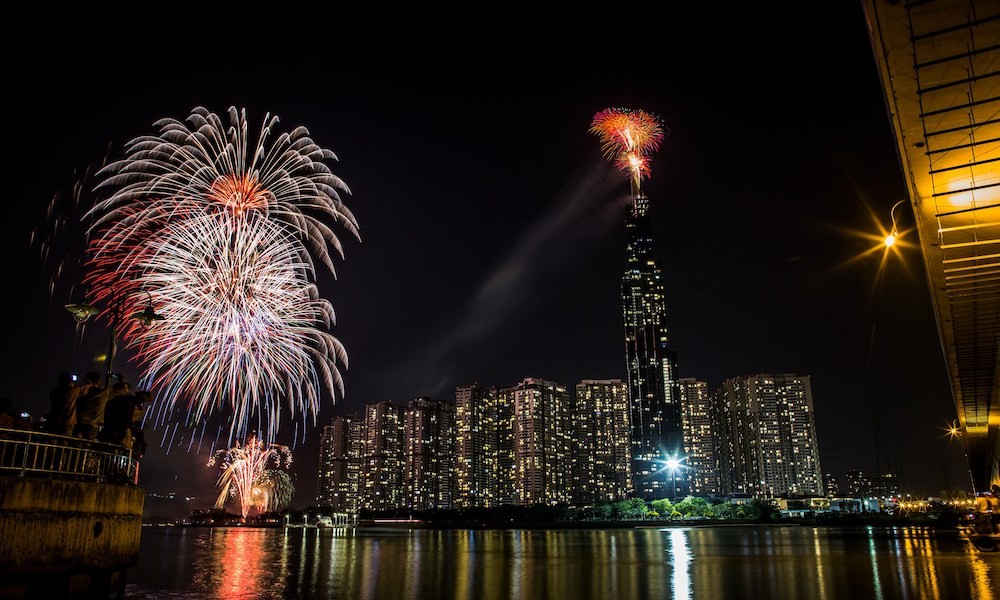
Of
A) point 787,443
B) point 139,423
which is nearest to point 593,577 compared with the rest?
point 139,423

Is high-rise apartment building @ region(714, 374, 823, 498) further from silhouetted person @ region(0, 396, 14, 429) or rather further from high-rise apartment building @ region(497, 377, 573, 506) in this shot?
silhouetted person @ region(0, 396, 14, 429)

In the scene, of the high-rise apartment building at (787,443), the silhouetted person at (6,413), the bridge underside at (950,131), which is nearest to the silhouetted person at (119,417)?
the silhouetted person at (6,413)

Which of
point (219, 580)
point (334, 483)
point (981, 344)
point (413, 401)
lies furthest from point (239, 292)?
point (334, 483)

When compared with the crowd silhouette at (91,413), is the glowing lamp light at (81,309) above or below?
above

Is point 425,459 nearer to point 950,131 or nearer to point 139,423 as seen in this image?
point 139,423

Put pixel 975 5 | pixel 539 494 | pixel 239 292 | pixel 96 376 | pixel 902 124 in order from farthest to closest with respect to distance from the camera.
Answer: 1. pixel 539 494
2. pixel 239 292
3. pixel 96 376
4. pixel 902 124
5. pixel 975 5

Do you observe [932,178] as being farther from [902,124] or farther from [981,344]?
[981,344]

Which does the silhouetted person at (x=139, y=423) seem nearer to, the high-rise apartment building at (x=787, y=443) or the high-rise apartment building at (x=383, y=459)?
the high-rise apartment building at (x=383, y=459)
